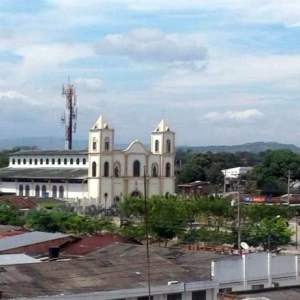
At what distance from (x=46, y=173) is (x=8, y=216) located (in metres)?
30.1

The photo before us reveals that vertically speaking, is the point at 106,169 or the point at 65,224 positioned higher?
the point at 106,169

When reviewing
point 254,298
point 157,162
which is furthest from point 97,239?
point 157,162

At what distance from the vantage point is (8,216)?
55.1 m

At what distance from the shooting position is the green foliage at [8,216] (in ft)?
177

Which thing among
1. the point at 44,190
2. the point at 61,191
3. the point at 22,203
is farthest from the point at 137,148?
the point at 22,203

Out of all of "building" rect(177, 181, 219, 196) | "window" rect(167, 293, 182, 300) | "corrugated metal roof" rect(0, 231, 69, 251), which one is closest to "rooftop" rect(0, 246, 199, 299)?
"window" rect(167, 293, 182, 300)

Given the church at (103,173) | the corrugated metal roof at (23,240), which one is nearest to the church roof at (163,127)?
the church at (103,173)

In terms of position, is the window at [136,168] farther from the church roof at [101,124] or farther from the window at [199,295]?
the window at [199,295]

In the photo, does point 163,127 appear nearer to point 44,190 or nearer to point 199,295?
point 44,190

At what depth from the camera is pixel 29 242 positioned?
30938 millimetres

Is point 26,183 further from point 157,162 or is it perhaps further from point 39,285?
point 39,285

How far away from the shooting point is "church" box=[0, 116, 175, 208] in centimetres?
7744

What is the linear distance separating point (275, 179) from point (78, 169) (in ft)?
87.0

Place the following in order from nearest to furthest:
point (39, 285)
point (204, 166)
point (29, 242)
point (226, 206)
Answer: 1. point (39, 285)
2. point (29, 242)
3. point (226, 206)
4. point (204, 166)
